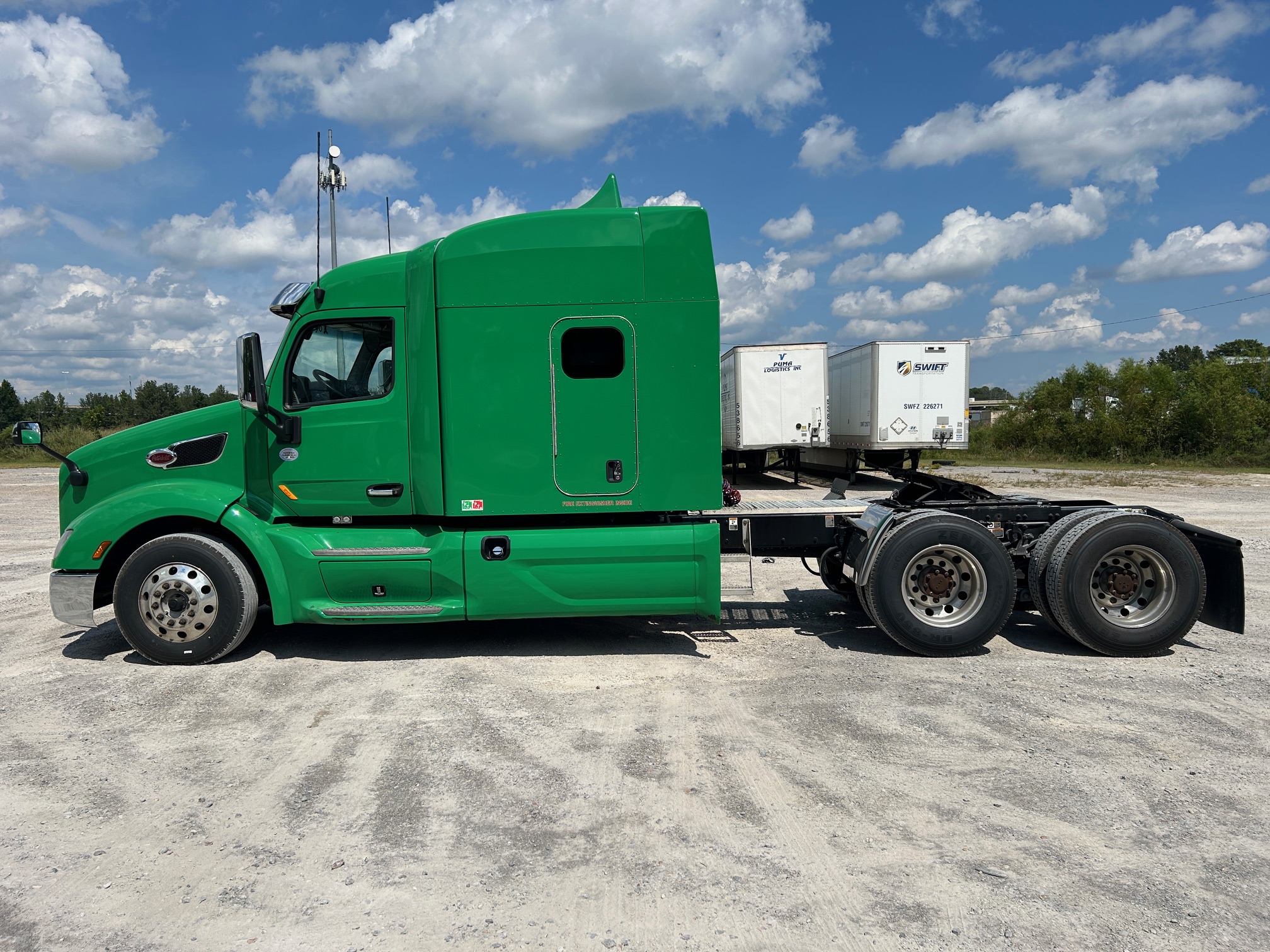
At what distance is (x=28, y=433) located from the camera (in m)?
6.12

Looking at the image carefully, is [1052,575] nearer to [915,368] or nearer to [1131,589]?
[1131,589]

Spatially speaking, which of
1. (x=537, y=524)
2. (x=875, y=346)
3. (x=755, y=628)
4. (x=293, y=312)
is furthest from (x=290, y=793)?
(x=875, y=346)

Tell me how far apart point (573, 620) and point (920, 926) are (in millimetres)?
4973

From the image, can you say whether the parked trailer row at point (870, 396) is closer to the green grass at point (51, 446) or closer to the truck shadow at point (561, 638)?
the truck shadow at point (561, 638)

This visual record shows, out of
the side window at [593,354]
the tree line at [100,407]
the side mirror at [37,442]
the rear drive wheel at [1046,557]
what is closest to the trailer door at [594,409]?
the side window at [593,354]

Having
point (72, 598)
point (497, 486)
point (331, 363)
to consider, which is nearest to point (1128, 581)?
point (497, 486)

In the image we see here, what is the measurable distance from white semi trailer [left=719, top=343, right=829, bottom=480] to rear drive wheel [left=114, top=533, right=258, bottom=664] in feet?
48.1

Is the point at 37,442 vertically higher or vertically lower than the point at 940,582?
higher

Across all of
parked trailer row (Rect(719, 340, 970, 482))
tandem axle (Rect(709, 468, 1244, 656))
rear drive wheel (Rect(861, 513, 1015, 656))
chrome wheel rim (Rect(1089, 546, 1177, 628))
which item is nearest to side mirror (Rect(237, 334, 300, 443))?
tandem axle (Rect(709, 468, 1244, 656))

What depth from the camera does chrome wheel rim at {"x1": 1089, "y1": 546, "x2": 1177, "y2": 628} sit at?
6230mm

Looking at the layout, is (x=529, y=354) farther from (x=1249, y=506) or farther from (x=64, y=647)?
(x=1249, y=506)

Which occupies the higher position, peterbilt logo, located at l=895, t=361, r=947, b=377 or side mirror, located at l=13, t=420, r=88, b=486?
peterbilt logo, located at l=895, t=361, r=947, b=377

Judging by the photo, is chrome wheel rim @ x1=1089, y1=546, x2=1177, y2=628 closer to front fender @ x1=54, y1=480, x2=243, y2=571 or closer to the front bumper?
front fender @ x1=54, y1=480, x2=243, y2=571

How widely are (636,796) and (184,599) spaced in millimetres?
4145
